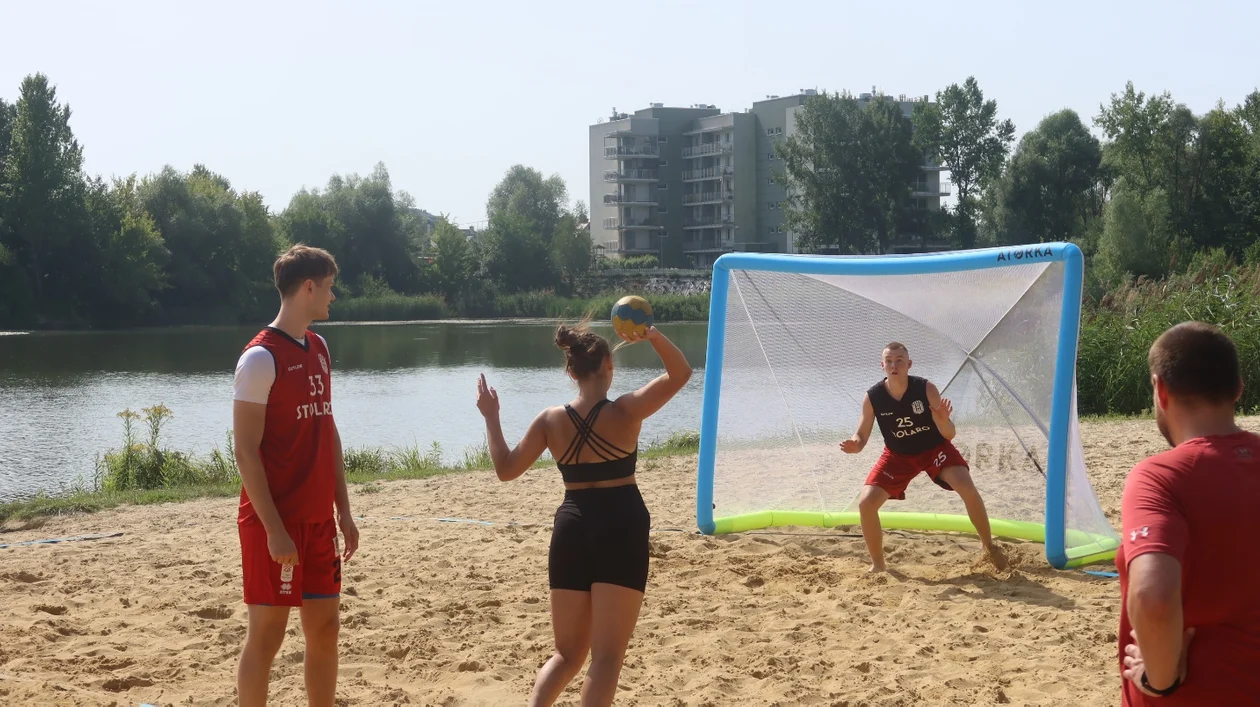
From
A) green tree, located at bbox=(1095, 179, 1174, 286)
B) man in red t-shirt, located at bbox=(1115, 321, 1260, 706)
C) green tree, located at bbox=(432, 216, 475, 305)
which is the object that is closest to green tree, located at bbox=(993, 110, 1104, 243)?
green tree, located at bbox=(1095, 179, 1174, 286)

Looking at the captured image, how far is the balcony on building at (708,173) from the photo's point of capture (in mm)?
99375

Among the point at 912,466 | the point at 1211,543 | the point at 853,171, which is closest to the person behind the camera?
the point at 1211,543

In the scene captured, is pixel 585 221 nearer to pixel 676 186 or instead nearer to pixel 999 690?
pixel 676 186

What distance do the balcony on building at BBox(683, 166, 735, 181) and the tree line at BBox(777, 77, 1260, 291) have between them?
552 inches

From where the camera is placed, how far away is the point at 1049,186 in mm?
70000

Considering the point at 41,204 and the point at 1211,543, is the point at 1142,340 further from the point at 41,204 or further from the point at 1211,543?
the point at 41,204

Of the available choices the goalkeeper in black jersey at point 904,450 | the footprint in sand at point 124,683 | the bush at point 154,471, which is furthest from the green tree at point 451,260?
the footprint in sand at point 124,683

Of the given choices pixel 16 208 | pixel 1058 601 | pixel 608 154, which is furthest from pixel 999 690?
pixel 608 154

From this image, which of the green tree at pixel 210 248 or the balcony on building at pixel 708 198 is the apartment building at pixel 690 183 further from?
the green tree at pixel 210 248

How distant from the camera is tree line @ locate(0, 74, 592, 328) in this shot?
60.9 m

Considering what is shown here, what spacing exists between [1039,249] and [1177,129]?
5061cm

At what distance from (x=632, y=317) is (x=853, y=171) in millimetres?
75357

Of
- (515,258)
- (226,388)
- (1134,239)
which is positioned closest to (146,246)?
(515,258)

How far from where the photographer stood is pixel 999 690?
4.96 m
